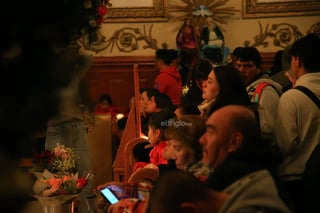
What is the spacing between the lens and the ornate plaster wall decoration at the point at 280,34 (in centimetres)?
921

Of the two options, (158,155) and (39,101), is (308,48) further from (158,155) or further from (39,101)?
(39,101)

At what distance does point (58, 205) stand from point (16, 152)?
256 cm

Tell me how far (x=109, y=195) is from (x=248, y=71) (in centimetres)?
162

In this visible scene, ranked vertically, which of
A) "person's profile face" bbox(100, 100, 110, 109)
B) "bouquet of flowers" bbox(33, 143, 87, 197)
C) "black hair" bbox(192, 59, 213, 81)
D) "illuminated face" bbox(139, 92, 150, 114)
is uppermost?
"black hair" bbox(192, 59, 213, 81)

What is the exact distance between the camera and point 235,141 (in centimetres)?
222

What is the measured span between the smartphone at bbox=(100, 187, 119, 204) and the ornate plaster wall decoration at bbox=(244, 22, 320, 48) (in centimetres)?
690

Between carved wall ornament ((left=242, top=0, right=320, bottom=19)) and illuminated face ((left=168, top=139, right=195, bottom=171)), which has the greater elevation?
carved wall ornament ((left=242, top=0, right=320, bottom=19))

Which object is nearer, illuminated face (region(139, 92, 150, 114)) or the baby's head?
the baby's head

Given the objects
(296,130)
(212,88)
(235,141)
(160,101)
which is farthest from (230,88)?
(160,101)

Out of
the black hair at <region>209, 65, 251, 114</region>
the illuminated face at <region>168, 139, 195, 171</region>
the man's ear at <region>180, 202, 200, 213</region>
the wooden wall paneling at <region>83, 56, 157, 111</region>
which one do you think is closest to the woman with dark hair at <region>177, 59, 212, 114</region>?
the black hair at <region>209, 65, 251, 114</region>

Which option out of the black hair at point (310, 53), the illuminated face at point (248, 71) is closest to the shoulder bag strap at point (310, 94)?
the black hair at point (310, 53)

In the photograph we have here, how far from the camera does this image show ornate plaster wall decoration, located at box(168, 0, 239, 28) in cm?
916

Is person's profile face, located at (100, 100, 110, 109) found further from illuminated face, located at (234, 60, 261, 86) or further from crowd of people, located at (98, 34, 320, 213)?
illuminated face, located at (234, 60, 261, 86)

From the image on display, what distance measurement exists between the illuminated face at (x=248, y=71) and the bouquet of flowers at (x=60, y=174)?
1.29 m
